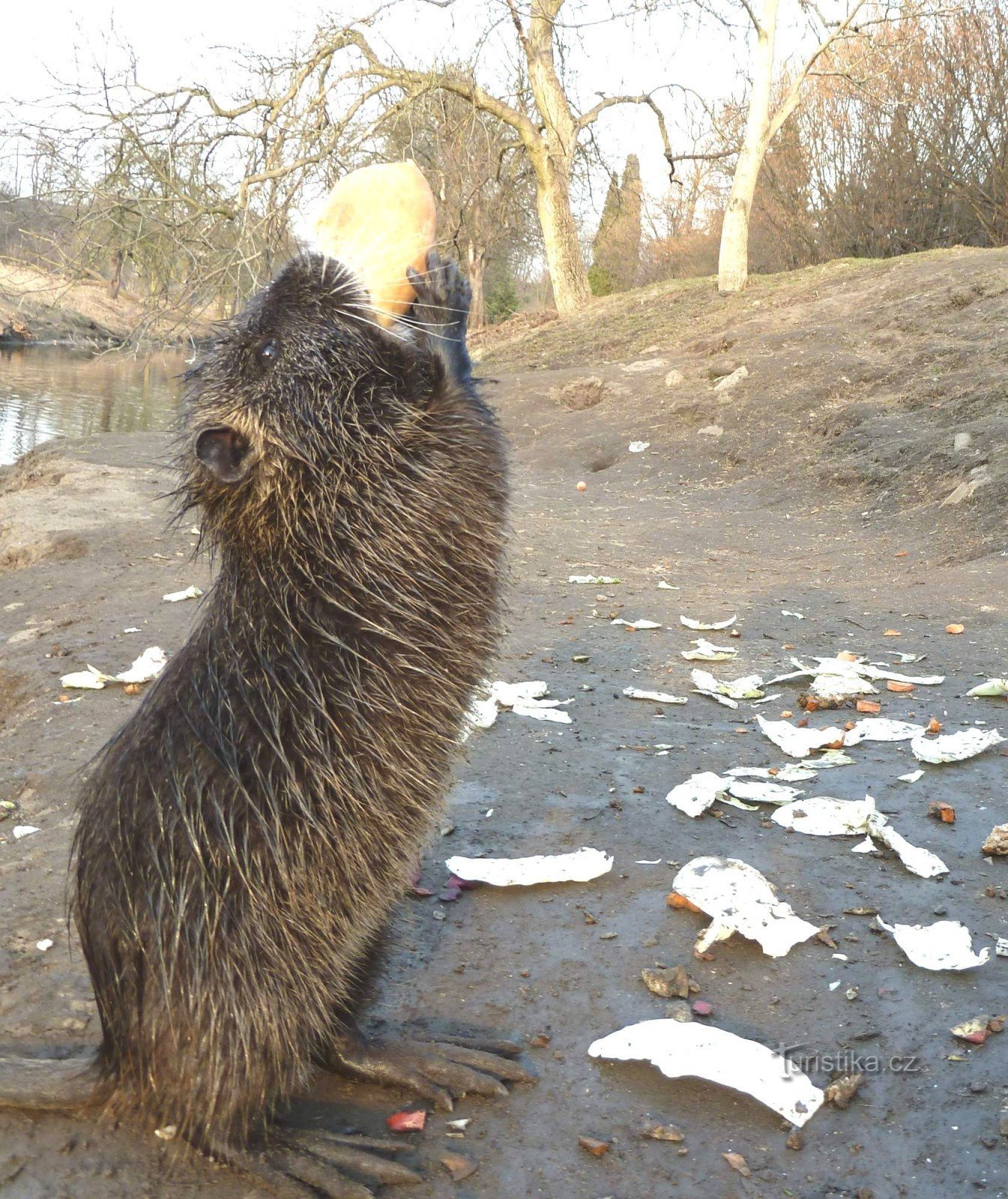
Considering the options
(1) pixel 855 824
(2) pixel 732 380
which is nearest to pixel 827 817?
(1) pixel 855 824

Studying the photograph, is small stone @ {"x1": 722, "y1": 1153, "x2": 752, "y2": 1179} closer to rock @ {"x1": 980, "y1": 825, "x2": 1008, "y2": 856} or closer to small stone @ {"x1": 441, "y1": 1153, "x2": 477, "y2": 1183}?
small stone @ {"x1": 441, "y1": 1153, "x2": 477, "y2": 1183}

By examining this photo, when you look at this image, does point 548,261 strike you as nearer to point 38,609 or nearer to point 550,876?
point 38,609

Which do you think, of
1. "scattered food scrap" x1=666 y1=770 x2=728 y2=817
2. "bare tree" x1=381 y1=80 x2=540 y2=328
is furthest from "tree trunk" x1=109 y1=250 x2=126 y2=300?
"scattered food scrap" x1=666 y1=770 x2=728 y2=817

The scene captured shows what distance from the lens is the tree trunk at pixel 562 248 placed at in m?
17.0

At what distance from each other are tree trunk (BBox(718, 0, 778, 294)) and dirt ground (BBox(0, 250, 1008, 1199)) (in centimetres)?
642

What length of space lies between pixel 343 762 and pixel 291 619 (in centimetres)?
28

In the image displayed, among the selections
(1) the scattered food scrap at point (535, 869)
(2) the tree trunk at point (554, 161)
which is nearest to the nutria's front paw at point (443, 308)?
(1) the scattered food scrap at point (535, 869)

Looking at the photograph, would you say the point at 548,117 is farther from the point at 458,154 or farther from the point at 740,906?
the point at 740,906

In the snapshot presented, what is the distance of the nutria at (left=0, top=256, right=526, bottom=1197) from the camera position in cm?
184

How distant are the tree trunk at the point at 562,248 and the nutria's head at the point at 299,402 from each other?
15.7 meters

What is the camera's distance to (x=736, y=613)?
5242 millimetres

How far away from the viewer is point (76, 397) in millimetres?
18953

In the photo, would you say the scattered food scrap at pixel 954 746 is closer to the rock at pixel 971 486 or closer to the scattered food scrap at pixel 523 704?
the scattered food scrap at pixel 523 704

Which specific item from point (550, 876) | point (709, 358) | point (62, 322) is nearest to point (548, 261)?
point (709, 358)
